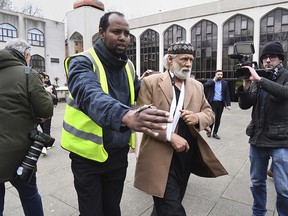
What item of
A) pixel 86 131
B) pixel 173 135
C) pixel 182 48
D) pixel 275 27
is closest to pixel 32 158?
pixel 86 131

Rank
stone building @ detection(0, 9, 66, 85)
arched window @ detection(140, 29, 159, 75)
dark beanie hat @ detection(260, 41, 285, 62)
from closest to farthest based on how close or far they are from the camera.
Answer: dark beanie hat @ detection(260, 41, 285, 62) < stone building @ detection(0, 9, 66, 85) < arched window @ detection(140, 29, 159, 75)

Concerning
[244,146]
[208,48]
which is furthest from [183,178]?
[208,48]

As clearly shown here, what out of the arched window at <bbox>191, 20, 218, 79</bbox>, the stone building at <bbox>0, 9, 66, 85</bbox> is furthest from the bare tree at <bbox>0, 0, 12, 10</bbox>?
the arched window at <bbox>191, 20, 218, 79</bbox>

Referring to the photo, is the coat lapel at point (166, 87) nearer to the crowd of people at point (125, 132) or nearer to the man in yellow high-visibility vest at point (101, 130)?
the crowd of people at point (125, 132)

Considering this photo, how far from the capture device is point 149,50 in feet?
107

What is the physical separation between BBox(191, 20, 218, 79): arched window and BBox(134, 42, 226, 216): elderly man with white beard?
1045 inches

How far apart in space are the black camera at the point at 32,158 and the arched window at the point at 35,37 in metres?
35.2

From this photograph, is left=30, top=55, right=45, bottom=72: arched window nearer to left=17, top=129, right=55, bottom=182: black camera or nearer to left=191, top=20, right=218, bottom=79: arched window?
left=191, top=20, right=218, bottom=79: arched window

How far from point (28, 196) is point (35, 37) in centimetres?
3608

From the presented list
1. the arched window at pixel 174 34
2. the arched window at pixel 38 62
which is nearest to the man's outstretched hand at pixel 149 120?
the arched window at pixel 174 34

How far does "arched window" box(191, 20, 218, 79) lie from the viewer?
90.5ft

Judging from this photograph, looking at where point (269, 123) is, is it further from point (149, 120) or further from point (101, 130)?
point (149, 120)

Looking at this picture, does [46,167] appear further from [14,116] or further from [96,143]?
[96,143]

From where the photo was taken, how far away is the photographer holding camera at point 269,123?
8.18ft
